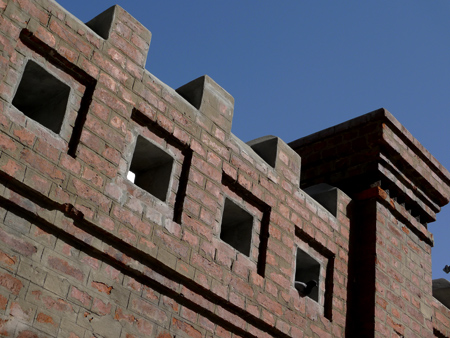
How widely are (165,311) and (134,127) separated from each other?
149 centimetres

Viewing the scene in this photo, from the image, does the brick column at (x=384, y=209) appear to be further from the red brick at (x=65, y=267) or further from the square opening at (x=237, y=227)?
the red brick at (x=65, y=267)

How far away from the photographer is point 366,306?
719cm

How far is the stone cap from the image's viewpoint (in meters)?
8.03

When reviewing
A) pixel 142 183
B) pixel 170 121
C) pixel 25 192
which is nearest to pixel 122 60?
pixel 170 121

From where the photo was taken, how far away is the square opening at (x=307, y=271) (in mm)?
6996

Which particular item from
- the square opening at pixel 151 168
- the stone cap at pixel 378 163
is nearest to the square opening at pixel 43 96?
the square opening at pixel 151 168

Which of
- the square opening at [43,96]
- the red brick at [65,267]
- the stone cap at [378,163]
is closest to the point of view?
the red brick at [65,267]

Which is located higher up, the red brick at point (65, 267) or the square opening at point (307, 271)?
the square opening at point (307, 271)

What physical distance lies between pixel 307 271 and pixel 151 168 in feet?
7.06

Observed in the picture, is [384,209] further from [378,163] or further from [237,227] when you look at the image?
[237,227]

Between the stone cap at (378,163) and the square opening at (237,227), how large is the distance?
1933 mm

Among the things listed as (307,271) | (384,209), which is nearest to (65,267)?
(307,271)

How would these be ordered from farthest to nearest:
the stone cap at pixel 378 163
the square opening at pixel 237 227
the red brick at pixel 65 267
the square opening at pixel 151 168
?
1. the stone cap at pixel 378 163
2. the square opening at pixel 237 227
3. the square opening at pixel 151 168
4. the red brick at pixel 65 267

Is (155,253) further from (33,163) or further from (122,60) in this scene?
(122,60)
